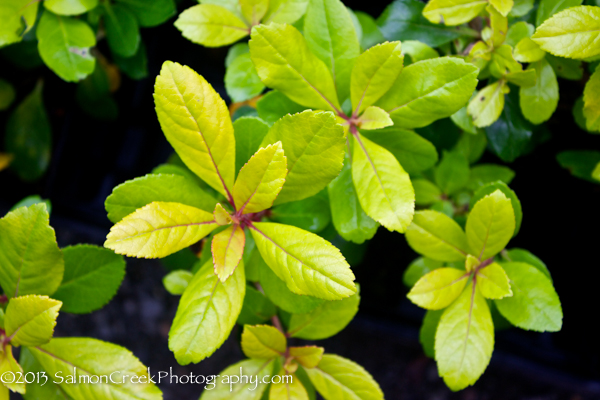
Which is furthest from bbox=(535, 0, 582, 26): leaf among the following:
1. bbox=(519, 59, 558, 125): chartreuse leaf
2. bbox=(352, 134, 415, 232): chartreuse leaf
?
bbox=(352, 134, 415, 232): chartreuse leaf

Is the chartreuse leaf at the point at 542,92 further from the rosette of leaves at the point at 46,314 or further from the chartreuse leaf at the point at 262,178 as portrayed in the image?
the rosette of leaves at the point at 46,314

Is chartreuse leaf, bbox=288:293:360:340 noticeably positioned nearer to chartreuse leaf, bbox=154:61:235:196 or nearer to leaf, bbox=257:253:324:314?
leaf, bbox=257:253:324:314

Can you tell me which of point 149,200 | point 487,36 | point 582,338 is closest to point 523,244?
point 582,338

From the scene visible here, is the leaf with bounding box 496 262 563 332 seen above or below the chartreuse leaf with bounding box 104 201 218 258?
below

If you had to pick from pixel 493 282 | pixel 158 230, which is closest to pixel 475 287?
pixel 493 282

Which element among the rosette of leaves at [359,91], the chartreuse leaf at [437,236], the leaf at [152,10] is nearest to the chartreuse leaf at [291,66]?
the rosette of leaves at [359,91]

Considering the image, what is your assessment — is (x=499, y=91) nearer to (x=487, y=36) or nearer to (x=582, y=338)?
(x=487, y=36)

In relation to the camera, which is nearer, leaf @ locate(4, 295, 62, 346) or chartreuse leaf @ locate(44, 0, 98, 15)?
leaf @ locate(4, 295, 62, 346)

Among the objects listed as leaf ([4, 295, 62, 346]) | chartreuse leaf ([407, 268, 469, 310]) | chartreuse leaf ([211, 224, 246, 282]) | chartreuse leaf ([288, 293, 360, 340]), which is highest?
chartreuse leaf ([211, 224, 246, 282])
